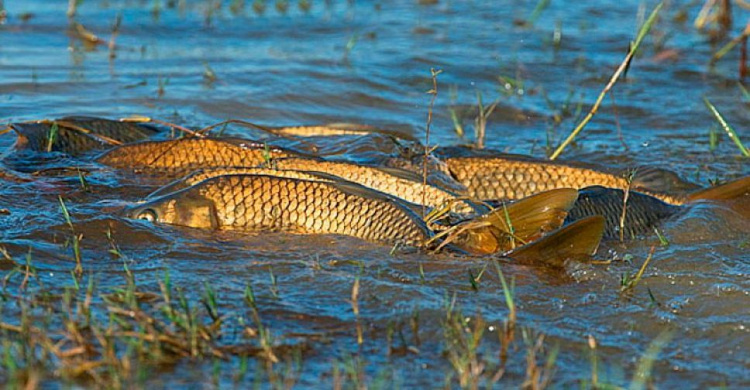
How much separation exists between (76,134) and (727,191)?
346 centimetres

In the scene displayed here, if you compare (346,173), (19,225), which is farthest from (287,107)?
(19,225)

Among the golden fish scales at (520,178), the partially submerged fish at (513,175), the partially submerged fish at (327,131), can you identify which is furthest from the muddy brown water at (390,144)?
the golden fish scales at (520,178)

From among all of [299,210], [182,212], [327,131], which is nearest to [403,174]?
[299,210]

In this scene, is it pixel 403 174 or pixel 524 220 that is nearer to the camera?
pixel 524 220

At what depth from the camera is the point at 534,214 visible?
4.29 m

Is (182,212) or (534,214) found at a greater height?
(534,214)

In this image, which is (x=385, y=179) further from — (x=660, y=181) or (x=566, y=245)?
(x=660, y=181)

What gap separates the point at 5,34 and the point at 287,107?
3.17m

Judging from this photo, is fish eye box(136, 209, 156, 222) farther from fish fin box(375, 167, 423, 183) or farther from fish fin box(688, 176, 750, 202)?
fish fin box(688, 176, 750, 202)

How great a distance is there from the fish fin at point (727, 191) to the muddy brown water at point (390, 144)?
0.10m

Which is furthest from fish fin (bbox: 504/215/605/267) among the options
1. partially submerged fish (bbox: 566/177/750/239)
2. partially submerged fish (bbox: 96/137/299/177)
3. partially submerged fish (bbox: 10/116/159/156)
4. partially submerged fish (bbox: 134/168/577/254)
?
partially submerged fish (bbox: 10/116/159/156)

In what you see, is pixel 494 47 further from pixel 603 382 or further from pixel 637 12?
pixel 603 382

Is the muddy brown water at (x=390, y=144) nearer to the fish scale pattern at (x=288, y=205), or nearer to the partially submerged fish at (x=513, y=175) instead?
the fish scale pattern at (x=288, y=205)

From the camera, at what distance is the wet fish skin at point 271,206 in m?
4.43
